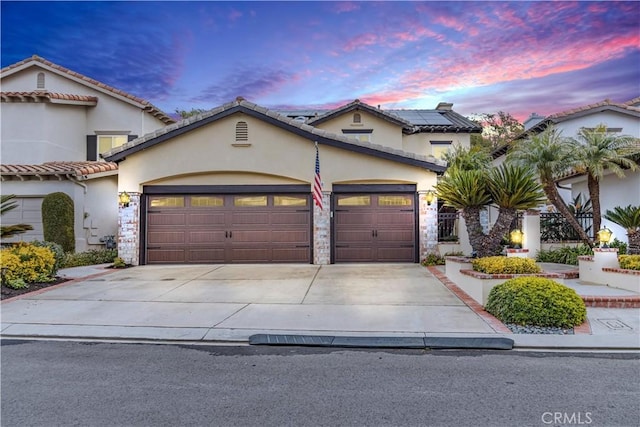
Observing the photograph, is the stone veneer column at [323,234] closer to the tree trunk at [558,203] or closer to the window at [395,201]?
the window at [395,201]

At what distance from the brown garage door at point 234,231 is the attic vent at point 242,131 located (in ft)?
6.51

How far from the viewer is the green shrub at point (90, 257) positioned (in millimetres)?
13883

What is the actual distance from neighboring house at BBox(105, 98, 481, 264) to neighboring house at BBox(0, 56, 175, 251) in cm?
252

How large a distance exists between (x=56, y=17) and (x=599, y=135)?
20.0 metres

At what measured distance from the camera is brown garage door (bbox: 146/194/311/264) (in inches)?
567

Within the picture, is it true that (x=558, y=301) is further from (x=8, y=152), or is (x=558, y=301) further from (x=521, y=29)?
(x=8, y=152)

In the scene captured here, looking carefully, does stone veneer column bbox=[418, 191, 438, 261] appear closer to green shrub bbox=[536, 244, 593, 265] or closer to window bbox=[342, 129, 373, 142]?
green shrub bbox=[536, 244, 593, 265]

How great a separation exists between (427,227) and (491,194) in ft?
15.6

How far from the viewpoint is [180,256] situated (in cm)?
1445

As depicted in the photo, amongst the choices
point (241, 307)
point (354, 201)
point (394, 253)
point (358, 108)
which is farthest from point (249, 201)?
point (358, 108)

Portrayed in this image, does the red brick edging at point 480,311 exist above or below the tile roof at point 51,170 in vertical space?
below

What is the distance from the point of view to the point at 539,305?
21.6ft

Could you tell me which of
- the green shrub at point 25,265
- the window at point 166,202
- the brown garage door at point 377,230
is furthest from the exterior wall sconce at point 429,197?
the green shrub at point 25,265

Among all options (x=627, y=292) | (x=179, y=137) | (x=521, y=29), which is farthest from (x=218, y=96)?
(x=627, y=292)
